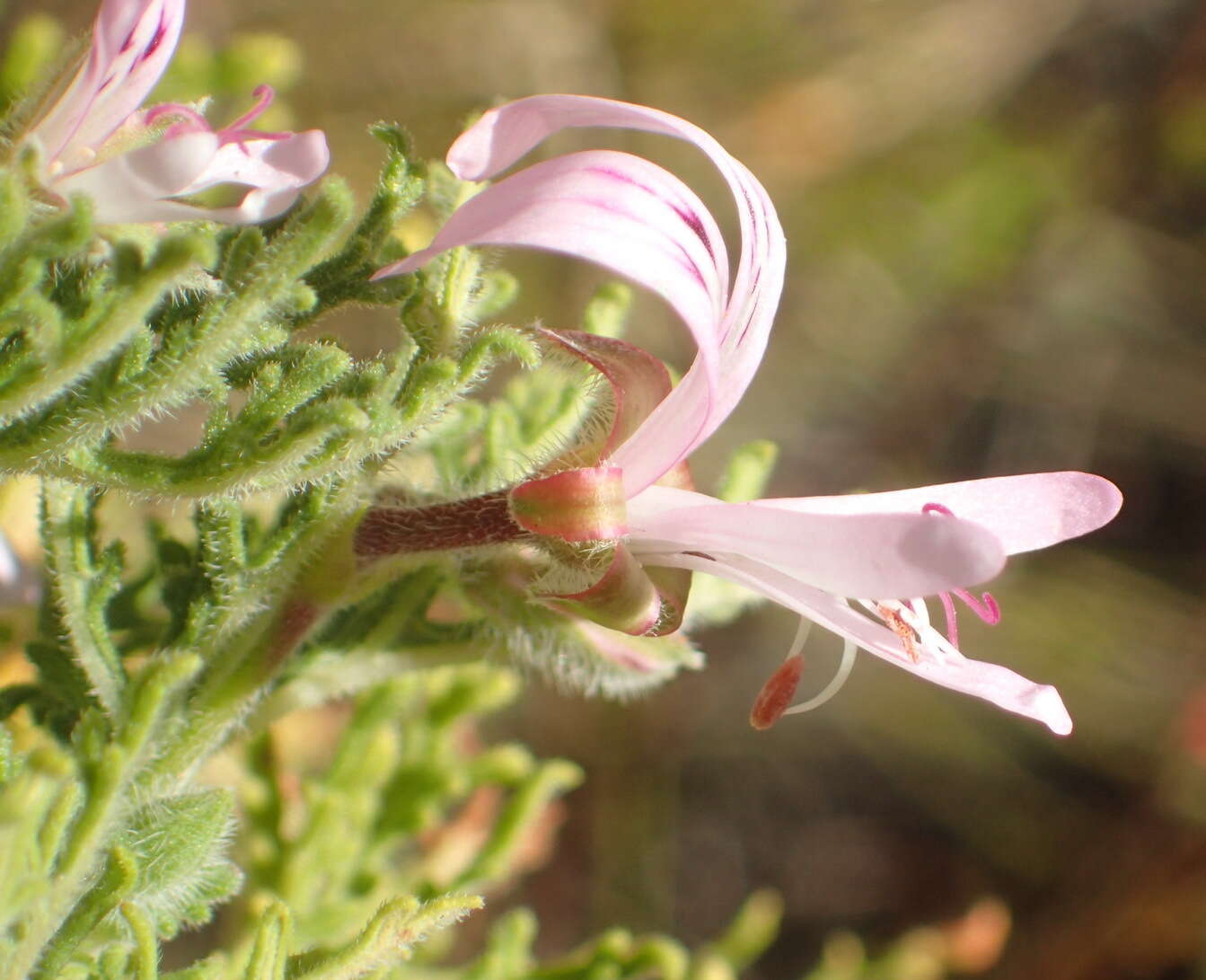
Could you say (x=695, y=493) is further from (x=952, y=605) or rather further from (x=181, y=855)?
(x=181, y=855)

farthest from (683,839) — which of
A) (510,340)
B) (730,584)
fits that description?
(510,340)

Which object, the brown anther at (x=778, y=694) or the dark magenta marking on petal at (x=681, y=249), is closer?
the dark magenta marking on petal at (x=681, y=249)

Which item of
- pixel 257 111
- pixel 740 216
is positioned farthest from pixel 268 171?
pixel 740 216

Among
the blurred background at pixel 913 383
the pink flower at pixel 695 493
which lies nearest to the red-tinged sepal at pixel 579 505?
the pink flower at pixel 695 493

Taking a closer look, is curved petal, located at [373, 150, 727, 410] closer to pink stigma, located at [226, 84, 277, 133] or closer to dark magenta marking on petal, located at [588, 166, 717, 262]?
dark magenta marking on petal, located at [588, 166, 717, 262]

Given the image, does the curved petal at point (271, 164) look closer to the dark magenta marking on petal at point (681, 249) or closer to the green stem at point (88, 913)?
the dark magenta marking on petal at point (681, 249)

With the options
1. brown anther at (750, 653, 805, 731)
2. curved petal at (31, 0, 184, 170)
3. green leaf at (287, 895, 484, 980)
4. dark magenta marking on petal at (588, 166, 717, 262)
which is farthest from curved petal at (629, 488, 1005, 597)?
curved petal at (31, 0, 184, 170)

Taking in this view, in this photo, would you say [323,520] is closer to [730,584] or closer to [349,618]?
[349,618]
